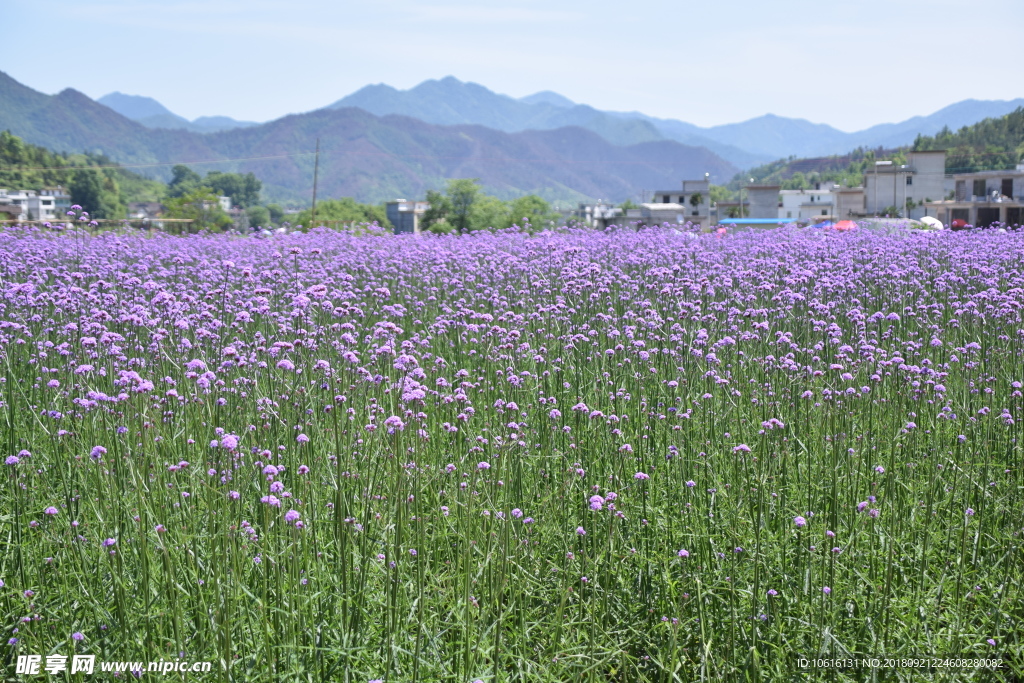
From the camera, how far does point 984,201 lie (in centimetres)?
7444

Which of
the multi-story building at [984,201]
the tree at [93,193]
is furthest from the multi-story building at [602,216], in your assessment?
the tree at [93,193]

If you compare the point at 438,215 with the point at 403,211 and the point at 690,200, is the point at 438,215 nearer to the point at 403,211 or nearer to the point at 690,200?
the point at 690,200

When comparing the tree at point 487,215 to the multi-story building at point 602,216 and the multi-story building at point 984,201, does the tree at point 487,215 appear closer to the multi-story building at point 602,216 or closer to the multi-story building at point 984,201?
the multi-story building at point 602,216

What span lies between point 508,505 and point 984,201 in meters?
83.5

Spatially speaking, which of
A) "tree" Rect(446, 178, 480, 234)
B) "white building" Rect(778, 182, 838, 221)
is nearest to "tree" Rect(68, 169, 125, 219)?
"tree" Rect(446, 178, 480, 234)

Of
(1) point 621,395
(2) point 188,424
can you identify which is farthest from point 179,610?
(1) point 621,395

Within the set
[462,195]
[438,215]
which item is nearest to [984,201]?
[462,195]

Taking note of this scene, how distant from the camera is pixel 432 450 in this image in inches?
199

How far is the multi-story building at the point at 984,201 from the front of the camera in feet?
229

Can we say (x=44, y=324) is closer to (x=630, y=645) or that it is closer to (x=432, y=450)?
(x=432, y=450)

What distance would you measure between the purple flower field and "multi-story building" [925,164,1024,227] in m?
64.3

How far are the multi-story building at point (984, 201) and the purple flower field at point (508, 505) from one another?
6430 centimetres

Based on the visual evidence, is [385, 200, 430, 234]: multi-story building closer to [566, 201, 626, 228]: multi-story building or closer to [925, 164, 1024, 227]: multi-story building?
[566, 201, 626, 228]: multi-story building

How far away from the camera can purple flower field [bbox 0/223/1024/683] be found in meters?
3.09
